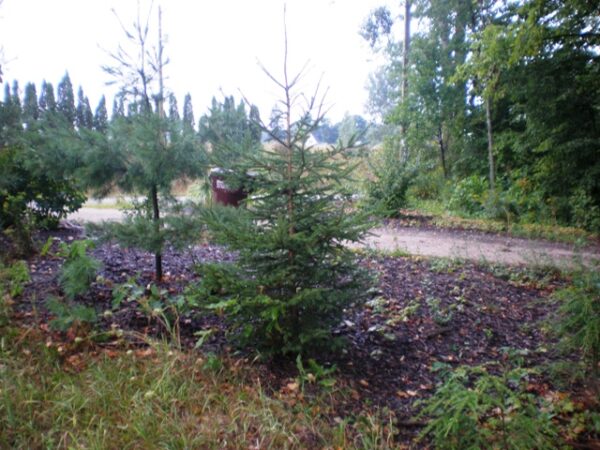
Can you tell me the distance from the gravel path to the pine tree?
108 inches

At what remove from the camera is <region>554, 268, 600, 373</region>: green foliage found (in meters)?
2.36

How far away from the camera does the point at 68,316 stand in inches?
111

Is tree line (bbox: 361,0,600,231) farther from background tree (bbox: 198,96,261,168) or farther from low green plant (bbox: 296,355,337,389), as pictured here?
low green plant (bbox: 296,355,337,389)

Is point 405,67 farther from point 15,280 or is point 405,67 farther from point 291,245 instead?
point 15,280

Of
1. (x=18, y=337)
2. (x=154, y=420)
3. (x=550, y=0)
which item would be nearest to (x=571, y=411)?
(x=154, y=420)

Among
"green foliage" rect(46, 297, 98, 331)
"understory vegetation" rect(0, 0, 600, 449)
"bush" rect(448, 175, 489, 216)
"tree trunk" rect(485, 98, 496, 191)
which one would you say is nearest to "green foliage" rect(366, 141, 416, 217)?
"bush" rect(448, 175, 489, 216)

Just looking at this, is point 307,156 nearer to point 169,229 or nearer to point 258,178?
point 258,178

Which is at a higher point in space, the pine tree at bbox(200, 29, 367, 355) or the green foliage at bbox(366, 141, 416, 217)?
the green foliage at bbox(366, 141, 416, 217)

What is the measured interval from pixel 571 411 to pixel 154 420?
237 cm

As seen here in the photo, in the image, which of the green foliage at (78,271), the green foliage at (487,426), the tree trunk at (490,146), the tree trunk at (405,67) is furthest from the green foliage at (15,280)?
the tree trunk at (405,67)

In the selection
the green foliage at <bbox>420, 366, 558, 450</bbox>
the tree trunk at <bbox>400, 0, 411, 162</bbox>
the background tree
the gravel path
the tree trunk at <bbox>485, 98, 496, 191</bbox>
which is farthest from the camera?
the tree trunk at <bbox>400, 0, 411, 162</bbox>

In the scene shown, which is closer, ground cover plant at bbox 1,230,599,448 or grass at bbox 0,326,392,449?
grass at bbox 0,326,392,449

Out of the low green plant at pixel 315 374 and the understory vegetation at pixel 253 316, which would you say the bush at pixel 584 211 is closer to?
the understory vegetation at pixel 253 316

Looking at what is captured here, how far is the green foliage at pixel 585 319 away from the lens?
2.36 metres
